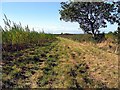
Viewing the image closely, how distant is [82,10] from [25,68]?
2602 centimetres

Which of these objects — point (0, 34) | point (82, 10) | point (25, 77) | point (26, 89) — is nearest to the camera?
point (26, 89)

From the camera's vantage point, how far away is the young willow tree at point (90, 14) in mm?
33594

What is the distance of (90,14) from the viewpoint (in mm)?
33969

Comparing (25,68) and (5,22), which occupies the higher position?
(5,22)

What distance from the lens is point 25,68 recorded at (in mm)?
8422

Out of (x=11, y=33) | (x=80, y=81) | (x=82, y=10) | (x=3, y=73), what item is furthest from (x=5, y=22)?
(x=82, y=10)

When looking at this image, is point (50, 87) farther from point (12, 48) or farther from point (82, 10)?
point (82, 10)

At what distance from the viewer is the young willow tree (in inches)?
1323

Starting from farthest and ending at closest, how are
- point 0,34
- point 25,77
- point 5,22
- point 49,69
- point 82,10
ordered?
1. point 82,10
2. point 5,22
3. point 0,34
4. point 49,69
5. point 25,77

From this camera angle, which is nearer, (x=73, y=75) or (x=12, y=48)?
(x=73, y=75)

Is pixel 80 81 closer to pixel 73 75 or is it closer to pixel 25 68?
pixel 73 75

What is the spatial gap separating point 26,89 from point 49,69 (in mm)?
2499

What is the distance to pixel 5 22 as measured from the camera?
45.5 feet

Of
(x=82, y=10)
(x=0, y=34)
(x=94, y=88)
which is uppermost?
(x=82, y=10)
